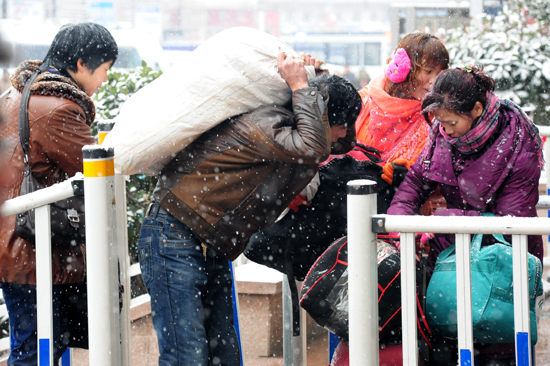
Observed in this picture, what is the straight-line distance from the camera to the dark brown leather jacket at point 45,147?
8.64 feet

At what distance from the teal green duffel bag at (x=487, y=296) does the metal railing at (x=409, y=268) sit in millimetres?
156

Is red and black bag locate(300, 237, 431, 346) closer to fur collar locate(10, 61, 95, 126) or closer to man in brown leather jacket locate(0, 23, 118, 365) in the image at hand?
man in brown leather jacket locate(0, 23, 118, 365)

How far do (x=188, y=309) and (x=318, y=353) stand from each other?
6.79 ft

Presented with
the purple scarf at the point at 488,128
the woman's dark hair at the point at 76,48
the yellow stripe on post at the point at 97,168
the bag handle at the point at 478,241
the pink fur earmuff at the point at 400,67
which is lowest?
the bag handle at the point at 478,241

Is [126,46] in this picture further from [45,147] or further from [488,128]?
[488,128]

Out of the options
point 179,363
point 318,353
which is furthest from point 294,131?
point 318,353

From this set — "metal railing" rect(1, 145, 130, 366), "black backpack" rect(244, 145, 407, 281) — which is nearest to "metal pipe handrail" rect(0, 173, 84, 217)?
"metal railing" rect(1, 145, 130, 366)

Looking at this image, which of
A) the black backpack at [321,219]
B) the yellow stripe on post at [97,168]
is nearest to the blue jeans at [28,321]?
the yellow stripe on post at [97,168]

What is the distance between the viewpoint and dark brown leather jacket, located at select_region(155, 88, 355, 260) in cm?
233

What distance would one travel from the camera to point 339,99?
2.46 m

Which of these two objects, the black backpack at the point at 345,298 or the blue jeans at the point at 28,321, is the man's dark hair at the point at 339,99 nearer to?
the black backpack at the point at 345,298

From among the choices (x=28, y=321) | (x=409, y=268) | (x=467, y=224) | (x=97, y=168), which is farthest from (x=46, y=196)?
(x=467, y=224)

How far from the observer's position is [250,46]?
2.38 meters

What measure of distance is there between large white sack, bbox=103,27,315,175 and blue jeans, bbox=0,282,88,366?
771 millimetres
